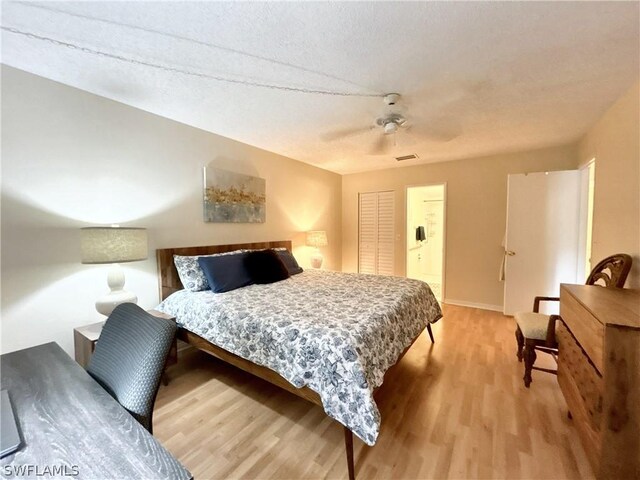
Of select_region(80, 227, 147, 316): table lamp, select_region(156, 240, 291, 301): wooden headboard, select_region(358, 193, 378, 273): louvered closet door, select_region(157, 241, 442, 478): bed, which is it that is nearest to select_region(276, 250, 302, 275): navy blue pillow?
select_region(157, 241, 442, 478): bed

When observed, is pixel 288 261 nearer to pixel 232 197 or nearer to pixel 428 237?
pixel 232 197

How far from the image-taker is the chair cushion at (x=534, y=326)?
7.03 ft

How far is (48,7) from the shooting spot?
1.34 meters

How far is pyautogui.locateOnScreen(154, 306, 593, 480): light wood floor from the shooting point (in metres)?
1.47

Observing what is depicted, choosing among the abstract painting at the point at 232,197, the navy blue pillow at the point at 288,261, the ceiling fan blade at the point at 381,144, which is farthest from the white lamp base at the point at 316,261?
the ceiling fan blade at the point at 381,144

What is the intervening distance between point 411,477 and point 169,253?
259cm

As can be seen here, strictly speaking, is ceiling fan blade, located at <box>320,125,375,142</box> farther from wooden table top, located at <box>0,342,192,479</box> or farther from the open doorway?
the open doorway

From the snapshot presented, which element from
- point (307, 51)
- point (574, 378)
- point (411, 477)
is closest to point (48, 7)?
point (307, 51)

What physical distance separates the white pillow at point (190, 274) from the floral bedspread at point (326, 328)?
3.1 inches

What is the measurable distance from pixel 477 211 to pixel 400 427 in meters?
3.46

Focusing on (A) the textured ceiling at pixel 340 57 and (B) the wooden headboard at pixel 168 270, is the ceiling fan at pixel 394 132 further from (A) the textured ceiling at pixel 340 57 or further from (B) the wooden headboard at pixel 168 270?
(B) the wooden headboard at pixel 168 270

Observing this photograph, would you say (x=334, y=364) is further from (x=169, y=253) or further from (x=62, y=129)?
(x=62, y=129)

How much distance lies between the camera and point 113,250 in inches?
76.4

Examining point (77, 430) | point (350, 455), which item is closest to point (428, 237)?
point (350, 455)
